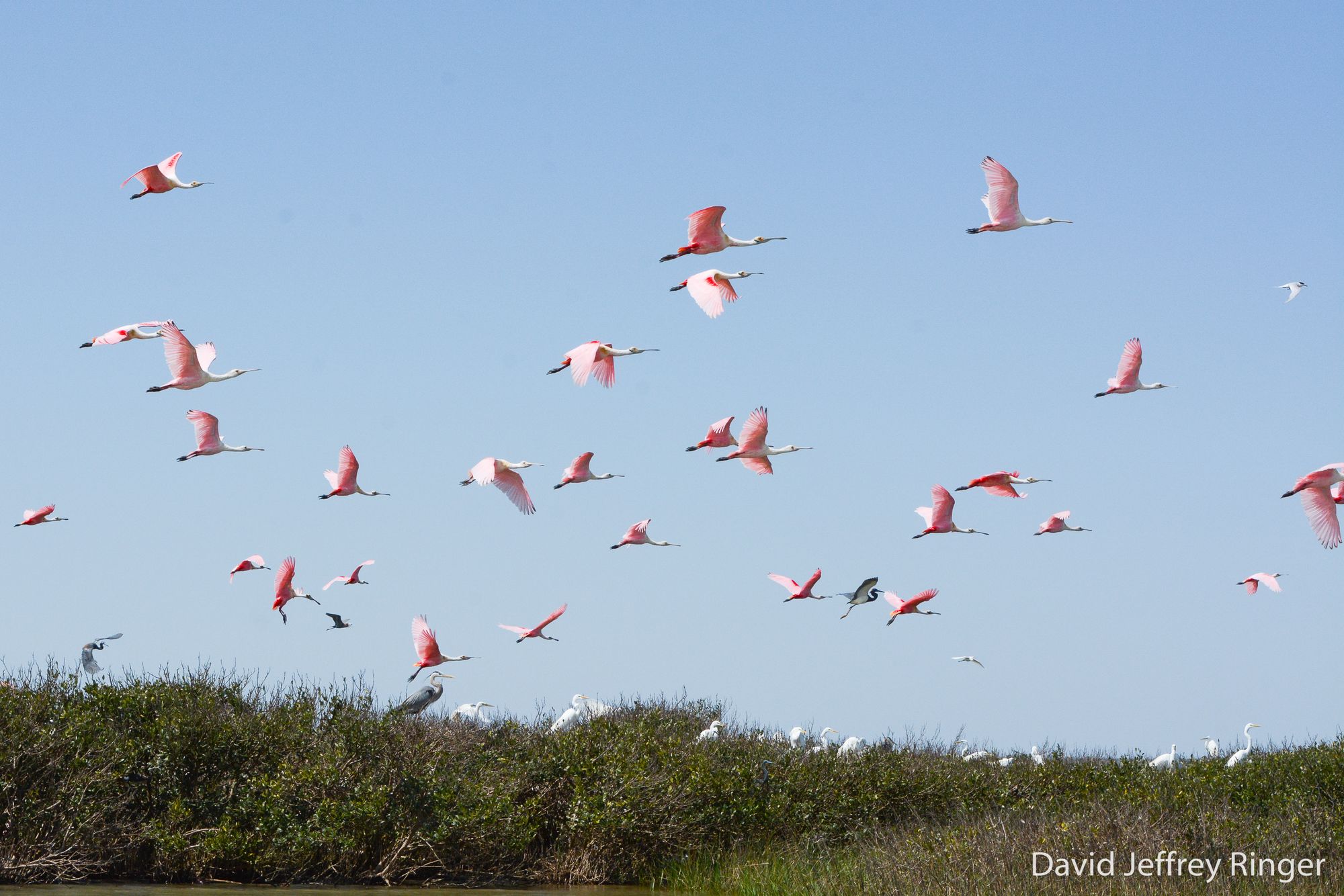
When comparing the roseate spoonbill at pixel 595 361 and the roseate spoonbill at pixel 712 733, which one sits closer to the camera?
the roseate spoonbill at pixel 595 361

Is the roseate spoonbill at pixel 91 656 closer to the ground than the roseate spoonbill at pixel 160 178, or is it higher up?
closer to the ground

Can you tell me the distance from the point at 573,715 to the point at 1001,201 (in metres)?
10.8

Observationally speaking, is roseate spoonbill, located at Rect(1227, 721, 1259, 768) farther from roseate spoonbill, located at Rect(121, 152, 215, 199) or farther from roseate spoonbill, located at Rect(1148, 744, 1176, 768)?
roseate spoonbill, located at Rect(121, 152, 215, 199)

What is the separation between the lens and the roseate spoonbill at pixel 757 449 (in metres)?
22.3

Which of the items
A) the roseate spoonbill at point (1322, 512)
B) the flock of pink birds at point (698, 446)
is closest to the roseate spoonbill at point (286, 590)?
the flock of pink birds at point (698, 446)

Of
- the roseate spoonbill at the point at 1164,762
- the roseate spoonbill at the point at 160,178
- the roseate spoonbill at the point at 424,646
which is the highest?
the roseate spoonbill at the point at 160,178

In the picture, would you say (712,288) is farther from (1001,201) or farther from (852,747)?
(852,747)

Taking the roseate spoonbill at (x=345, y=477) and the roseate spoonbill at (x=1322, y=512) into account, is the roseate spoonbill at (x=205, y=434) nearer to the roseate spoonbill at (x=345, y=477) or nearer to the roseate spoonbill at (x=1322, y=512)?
the roseate spoonbill at (x=345, y=477)

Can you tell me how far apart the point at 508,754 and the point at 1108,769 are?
10.3 m

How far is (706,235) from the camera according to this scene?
1958 centimetres

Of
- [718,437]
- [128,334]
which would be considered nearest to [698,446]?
[718,437]

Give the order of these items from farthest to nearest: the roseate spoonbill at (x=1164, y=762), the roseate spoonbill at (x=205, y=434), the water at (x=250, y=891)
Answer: the roseate spoonbill at (x=1164, y=762), the roseate spoonbill at (x=205, y=434), the water at (x=250, y=891)

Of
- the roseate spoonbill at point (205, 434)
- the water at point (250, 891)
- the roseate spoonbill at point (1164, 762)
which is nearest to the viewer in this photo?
the water at point (250, 891)

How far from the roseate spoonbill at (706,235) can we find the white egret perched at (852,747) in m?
8.43
